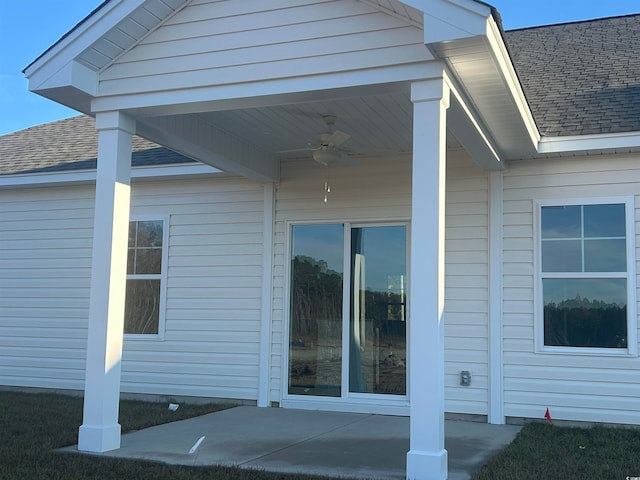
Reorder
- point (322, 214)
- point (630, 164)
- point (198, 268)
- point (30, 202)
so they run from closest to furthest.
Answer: point (630, 164)
point (322, 214)
point (198, 268)
point (30, 202)

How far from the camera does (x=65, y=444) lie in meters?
5.90

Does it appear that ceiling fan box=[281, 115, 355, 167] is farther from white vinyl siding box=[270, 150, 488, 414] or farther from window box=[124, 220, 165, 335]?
window box=[124, 220, 165, 335]

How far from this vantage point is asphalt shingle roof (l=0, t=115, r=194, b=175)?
9.66 meters

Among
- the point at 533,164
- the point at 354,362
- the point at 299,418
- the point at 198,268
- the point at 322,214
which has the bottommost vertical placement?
the point at 299,418

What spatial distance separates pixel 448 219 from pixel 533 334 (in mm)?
1619

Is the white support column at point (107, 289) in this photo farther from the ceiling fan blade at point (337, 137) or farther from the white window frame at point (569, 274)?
the white window frame at point (569, 274)

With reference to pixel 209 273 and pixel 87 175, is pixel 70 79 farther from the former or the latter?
pixel 87 175

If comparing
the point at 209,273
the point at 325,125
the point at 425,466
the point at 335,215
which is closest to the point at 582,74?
the point at 335,215

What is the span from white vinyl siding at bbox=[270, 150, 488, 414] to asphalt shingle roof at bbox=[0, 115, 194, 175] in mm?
1735

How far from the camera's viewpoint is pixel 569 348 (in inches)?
288

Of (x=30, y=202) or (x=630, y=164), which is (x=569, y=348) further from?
(x=30, y=202)

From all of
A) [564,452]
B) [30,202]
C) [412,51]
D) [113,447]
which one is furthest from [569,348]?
[30,202]

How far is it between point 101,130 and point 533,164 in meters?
4.68

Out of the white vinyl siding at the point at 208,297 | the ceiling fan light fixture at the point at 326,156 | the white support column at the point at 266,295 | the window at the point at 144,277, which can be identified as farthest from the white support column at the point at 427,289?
the window at the point at 144,277
